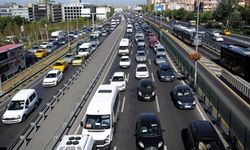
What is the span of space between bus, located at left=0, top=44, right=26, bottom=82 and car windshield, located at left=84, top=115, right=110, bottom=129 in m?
22.2

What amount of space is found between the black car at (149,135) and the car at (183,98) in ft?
20.0

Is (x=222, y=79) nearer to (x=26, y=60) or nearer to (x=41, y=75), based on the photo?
(x=41, y=75)

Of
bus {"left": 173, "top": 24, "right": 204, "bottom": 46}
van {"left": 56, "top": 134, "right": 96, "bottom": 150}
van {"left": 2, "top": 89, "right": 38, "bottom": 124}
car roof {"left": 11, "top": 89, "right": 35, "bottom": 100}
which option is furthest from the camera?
bus {"left": 173, "top": 24, "right": 204, "bottom": 46}

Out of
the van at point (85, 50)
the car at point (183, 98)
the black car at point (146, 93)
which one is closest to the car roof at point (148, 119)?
the car at point (183, 98)

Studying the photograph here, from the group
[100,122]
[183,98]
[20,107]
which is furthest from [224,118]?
[20,107]

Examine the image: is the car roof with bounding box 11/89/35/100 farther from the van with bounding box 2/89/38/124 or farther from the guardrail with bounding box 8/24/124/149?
the guardrail with bounding box 8/24/124/149

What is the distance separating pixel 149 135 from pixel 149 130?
1.38 feet

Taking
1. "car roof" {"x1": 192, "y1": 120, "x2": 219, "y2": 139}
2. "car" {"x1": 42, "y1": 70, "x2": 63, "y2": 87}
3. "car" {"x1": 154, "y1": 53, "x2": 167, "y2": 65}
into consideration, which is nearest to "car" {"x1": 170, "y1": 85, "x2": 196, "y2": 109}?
"car roof" {"x1": 192, "y1": 120, "x2": 219, "y2": 139}

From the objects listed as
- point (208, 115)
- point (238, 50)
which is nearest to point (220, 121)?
point (208, 115)

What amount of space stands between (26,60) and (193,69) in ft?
90.3

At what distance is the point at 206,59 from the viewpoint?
156 feet

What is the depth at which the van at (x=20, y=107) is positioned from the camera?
23.3 metres

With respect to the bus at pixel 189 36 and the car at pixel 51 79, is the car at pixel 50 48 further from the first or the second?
the bus at pixel 189 36

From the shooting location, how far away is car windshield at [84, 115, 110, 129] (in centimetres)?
1891
